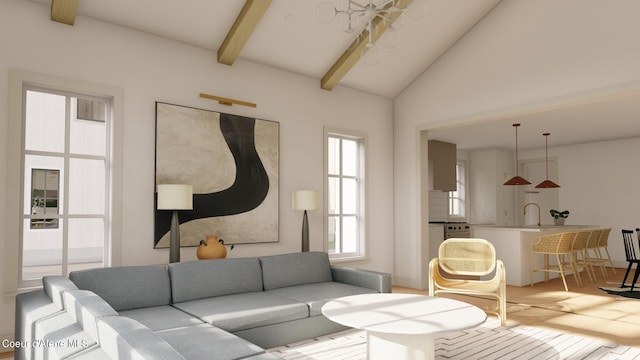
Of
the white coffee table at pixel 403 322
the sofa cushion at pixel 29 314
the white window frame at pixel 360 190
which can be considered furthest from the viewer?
the white window frame at pixel 360 190

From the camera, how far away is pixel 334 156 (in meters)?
6.14

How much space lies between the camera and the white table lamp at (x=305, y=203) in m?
4.99

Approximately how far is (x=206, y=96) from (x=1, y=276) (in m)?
2.48

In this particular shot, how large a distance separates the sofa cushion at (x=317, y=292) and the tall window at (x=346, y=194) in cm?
148

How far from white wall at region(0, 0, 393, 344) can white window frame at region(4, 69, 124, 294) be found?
0.05 meters

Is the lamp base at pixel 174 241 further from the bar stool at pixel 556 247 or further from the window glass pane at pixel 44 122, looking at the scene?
the bar stool at pixel 556 247

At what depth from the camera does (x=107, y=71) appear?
159 inches

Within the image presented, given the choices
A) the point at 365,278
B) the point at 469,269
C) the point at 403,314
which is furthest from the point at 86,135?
the point at 469,269

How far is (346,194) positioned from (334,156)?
1.93 feet

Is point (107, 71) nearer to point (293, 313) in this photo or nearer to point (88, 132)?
point (88, 132)

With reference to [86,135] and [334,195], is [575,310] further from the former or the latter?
[86,135]

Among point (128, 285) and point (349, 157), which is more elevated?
point (349, 157)

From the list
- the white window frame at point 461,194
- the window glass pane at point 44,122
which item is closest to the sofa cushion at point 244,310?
the window glass pane at point 44,122

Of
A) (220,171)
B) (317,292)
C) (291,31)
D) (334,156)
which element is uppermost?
(291,31)
